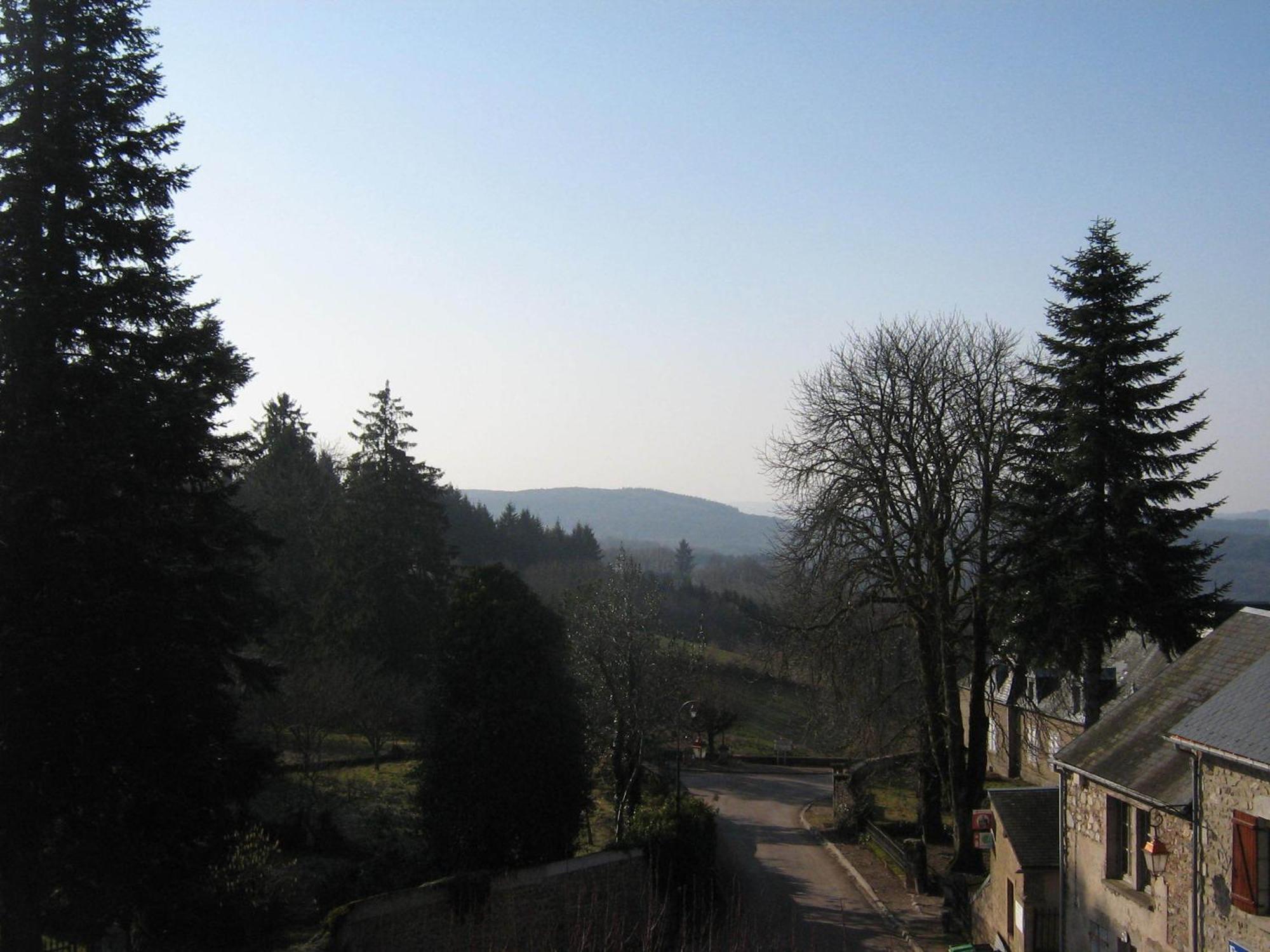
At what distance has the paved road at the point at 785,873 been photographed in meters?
19.2

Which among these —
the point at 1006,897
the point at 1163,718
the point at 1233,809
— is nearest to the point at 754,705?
the point at 1006,897

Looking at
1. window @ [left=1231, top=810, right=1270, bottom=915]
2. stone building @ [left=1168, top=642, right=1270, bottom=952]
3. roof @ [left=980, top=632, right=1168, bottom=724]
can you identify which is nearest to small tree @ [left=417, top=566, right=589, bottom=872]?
stone building @ [left=1168, top=642, right=1270, bottom=952]

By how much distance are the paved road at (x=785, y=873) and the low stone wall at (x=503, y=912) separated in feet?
7.88

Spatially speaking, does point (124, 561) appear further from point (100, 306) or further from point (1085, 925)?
point (1085, 925)

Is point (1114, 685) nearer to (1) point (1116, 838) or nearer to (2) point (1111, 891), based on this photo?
(1) point (1116, 838)

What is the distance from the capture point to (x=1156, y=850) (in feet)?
44.3

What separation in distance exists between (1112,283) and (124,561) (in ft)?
64.9

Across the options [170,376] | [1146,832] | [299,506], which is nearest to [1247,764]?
[1146,832]

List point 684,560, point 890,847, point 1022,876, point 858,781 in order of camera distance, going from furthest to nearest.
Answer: point 684,560 < point 858,781 < point 890,847 < point 1022,876

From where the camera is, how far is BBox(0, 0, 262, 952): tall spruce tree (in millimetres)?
13078

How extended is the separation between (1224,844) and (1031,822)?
6005 mm

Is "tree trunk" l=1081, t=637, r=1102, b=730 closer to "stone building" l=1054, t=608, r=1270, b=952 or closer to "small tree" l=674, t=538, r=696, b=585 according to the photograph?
"stone building" l=1054, t=608, r=1270, b=952

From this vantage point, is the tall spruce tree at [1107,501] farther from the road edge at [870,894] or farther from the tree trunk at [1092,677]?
the road edge at [870,894]

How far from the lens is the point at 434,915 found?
49.2 ft
